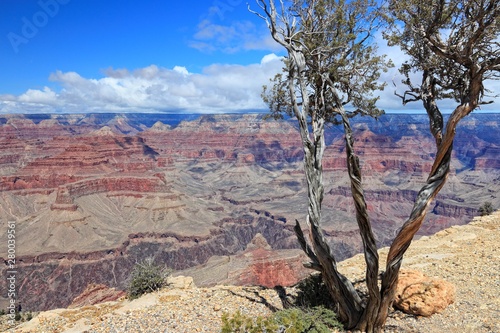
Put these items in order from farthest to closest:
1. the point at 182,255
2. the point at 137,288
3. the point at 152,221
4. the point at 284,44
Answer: the point at 152,221
the point at 182,255
the point at 137,288
the point at 284,44

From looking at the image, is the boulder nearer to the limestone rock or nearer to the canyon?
the limestone rock

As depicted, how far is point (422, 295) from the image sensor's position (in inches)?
354

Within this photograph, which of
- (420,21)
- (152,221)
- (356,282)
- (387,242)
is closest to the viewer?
(420,21)

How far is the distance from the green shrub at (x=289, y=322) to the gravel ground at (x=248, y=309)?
1.44m

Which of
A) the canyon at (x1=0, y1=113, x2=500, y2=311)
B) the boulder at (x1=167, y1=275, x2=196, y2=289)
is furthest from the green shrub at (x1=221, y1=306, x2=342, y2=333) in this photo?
the canyon at (x1=0, y1=113, x2=500, y2=311)

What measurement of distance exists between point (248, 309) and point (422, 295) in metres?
4.62

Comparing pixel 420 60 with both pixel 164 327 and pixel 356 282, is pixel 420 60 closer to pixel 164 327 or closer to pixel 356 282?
pixel 356 282

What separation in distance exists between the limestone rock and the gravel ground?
185mm

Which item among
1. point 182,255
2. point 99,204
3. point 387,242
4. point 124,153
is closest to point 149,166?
point 124,153

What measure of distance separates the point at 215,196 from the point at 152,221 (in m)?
60.6

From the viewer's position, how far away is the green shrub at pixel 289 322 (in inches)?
246

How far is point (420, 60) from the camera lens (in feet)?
30.5

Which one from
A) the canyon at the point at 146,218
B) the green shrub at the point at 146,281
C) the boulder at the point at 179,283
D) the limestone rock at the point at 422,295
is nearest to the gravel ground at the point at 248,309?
the limestone rock at the point at 422,295

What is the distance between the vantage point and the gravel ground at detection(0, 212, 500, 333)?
8547 mm
